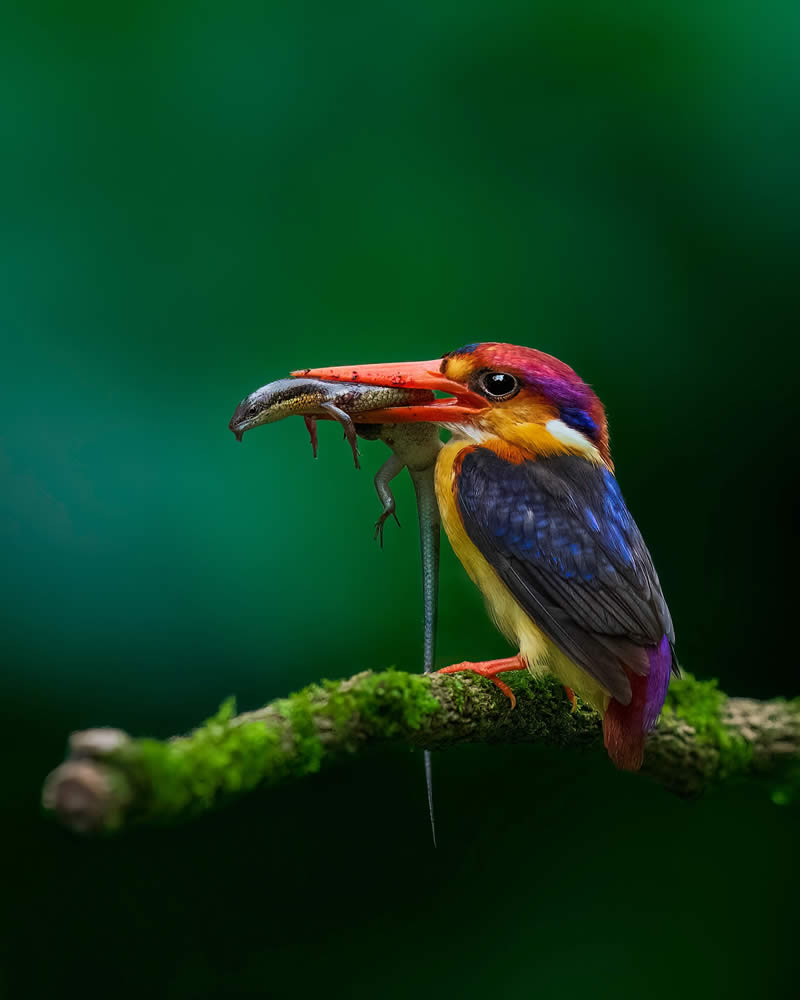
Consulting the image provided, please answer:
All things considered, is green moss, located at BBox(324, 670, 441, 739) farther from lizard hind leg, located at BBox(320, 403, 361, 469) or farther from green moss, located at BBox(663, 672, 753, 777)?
green moss, located at BBox(663, 672, 753, 777)

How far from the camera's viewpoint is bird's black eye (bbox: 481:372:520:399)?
1.89 meters

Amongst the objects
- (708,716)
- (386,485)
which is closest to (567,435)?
(386,485)

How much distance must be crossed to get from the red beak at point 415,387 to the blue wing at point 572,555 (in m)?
0.10

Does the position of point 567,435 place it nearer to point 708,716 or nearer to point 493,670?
point 493,670

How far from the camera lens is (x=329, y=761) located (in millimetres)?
1326

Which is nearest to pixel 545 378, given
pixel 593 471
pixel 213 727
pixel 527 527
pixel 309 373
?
pixel 593 471

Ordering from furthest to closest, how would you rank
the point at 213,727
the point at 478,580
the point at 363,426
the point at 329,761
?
the point at 363,426, the point at 478,580, the point at 329,761, the point at 213,727

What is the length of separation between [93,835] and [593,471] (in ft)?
3.79

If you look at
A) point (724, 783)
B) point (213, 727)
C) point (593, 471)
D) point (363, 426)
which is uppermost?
point (363, 426)

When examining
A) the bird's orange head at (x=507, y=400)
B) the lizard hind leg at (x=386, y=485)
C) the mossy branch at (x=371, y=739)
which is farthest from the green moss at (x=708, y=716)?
the lizard hind leg at (x=386, y=485)

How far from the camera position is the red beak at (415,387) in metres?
1.90

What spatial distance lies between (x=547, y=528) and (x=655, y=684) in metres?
0.31

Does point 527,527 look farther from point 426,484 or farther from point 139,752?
point 139,752

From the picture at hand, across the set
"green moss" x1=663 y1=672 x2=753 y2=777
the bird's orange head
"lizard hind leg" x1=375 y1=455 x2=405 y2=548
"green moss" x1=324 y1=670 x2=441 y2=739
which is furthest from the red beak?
"green moss" x1=663 y1=672 x2=753 y2=777
